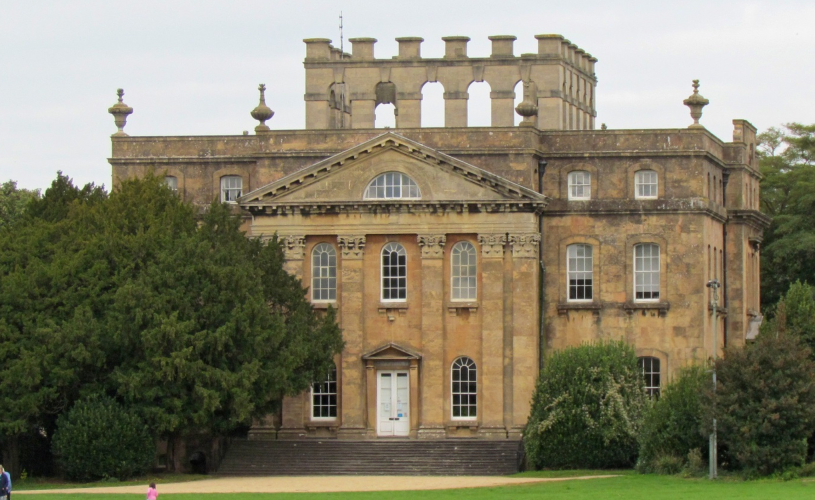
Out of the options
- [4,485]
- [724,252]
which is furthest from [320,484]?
[724,252]

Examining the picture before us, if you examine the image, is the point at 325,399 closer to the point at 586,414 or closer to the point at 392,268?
the point at 392,268

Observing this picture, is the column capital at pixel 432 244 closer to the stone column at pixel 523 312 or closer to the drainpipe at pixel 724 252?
the stone column at pixel 523 312

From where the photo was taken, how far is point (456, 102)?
2968 inches

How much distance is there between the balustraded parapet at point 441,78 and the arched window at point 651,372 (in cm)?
1088

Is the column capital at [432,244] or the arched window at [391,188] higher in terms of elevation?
the arched window at [391,188]

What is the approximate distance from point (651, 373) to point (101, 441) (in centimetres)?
1966

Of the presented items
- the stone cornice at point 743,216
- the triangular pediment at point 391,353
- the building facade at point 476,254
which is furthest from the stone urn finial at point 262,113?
the stone cornice at point 743,216

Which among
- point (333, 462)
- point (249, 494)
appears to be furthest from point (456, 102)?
point (249, 494)

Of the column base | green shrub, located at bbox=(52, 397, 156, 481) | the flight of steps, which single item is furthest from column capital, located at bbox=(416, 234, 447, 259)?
green shrub, located at bbox=(52, 397, 156, 481)

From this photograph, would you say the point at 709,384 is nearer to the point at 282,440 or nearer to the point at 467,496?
the point at 467,496

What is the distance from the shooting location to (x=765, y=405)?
58.4 metres

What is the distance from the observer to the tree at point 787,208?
84.9m

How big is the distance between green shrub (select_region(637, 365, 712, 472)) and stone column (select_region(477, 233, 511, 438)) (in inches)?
295

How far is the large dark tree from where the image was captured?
204 ft
